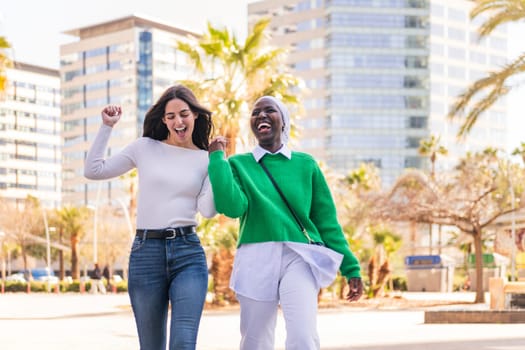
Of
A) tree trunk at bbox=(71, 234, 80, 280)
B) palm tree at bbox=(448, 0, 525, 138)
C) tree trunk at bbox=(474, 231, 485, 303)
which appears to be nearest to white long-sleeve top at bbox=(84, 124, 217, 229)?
palm tree at bbox=(448, 0, 525, 138)

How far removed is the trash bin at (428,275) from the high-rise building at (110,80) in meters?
102

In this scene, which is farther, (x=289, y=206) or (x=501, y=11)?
(x=501, y=11)

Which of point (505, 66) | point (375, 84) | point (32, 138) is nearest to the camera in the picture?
point (505, 66)

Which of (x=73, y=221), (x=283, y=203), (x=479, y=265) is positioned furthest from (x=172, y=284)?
(x=73, y=221)

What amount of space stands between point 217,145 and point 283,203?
1.58ft

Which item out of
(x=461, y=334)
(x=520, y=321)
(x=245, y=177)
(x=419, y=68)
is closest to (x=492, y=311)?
(x=520, y=321)

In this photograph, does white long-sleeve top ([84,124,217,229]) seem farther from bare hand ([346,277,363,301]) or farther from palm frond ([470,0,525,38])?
palm frond ([470,0,525,38])

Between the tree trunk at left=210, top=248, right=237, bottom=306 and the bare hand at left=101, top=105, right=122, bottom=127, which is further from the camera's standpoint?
the tree trunk at left=210, top=248, right=237, bottom=306

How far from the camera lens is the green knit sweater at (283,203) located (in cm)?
553

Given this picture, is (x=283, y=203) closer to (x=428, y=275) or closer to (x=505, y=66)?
(x=505, y=66)

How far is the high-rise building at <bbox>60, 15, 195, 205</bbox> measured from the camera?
526ft

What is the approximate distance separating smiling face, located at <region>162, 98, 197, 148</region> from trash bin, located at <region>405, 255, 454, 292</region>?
4968 centimetres

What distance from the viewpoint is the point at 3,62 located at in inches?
1061

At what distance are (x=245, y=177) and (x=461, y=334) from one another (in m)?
11.8
